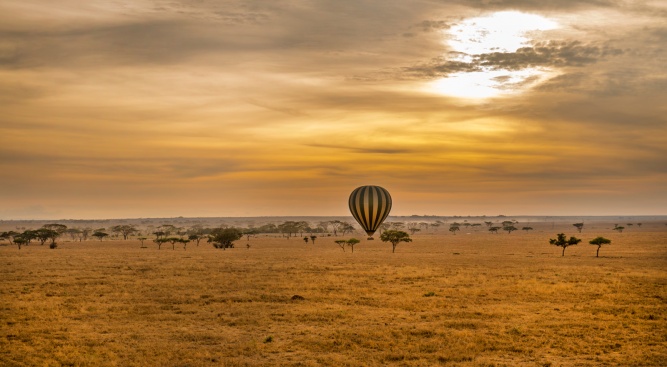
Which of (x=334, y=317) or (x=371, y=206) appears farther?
(x=371, y=206)

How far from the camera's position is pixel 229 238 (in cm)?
11106

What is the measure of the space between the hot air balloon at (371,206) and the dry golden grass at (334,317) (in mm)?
4972

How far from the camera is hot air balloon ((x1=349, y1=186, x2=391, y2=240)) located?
62125 mm

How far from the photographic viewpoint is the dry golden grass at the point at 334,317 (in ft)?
87.2

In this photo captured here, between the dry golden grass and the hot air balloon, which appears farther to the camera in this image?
the hot air balloon

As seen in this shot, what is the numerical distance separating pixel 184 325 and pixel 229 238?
78.5 meters

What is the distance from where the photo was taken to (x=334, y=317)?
35.5m

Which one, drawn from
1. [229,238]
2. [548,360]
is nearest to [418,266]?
[548,360]

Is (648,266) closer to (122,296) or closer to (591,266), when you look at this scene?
(591,266)

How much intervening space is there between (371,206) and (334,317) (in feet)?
90.0

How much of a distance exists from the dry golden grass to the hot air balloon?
4972 millimetres

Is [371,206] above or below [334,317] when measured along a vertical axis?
above

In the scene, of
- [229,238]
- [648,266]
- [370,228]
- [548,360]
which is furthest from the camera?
[229,238]

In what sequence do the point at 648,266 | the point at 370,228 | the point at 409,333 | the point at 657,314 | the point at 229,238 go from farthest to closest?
the point at 229,238 < the point at 648,266 < the point at 370,228 < the point at 657,314 < the point at 409,333
